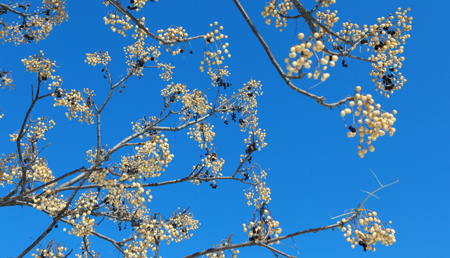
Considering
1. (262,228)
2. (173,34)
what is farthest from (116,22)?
(262,228)

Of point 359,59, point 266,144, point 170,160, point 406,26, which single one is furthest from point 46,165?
point 406,26

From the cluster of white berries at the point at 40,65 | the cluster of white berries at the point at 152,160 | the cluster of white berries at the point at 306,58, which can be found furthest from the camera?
the cluster of white berries at the point at 40,65

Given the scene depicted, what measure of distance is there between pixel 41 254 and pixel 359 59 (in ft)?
24.8

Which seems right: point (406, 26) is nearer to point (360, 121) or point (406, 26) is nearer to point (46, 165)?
point (360, 121)

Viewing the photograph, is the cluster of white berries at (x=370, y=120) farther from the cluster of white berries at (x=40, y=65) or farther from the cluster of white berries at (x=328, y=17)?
the cluster of white berries at (x=40, y=65)

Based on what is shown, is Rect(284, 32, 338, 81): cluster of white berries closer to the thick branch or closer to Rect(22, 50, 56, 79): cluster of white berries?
the thick branch

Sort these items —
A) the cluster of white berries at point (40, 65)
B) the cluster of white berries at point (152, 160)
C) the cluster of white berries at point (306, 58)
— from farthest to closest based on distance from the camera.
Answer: the cluster of white berries at point (40, 65) → the cluster of white berries at point (152, 160) → the cluster of white berries at point (306, 58)

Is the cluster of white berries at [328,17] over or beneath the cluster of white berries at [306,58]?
over

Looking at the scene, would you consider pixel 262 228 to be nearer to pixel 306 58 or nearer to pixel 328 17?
pixel 306 58

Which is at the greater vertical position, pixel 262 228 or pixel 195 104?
pixel 195 104

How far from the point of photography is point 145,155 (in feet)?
17.7

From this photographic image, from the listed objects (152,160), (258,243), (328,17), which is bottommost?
(258,243)

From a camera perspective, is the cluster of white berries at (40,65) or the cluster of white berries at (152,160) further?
the cluster of white berries at (40,65)

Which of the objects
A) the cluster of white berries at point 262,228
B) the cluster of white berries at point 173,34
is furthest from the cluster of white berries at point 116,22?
the cluster of white berries at point 262,228
